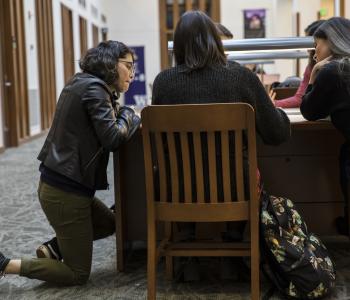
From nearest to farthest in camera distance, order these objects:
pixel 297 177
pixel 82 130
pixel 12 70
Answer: pixel 82 130, pixel 297 177, pixel 12 70

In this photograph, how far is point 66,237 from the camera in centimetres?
200

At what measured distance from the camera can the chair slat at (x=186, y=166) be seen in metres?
1.67

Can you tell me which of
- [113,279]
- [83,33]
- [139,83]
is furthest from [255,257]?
[139,83]

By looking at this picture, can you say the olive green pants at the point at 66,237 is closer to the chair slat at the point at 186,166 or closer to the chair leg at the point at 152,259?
the chair leg at the point at 152,259

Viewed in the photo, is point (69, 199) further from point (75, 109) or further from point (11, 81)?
point (11, 81)

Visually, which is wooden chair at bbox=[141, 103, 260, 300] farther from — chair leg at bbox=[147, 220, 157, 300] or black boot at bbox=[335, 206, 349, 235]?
black boot at bbox=[335, 206, 349, 235]

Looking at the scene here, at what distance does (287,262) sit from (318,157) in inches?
26.3

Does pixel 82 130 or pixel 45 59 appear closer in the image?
pixel 82 130

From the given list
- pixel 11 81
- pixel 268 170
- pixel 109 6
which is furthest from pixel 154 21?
pixel 268 170

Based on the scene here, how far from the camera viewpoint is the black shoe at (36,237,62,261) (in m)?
2.11

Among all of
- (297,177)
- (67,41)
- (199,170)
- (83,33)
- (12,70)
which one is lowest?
(297,177)

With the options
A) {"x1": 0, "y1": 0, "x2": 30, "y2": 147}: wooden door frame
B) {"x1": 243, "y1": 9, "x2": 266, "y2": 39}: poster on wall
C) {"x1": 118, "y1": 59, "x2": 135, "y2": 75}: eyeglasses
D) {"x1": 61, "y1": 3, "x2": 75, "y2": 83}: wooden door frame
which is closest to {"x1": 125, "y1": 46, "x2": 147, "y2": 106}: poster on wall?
{"x1": 243, "y1": 9, "x2": 266, "y2": 39}: poster on wall

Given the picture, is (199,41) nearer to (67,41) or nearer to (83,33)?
(67,41)

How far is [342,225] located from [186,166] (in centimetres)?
105
